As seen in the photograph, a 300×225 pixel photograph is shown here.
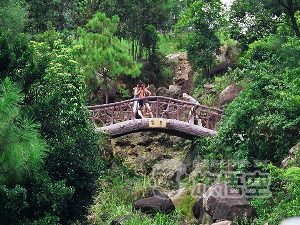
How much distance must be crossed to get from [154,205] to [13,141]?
21.3 feet

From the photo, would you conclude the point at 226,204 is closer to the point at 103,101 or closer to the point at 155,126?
the point at 155,126

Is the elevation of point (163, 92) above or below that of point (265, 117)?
below

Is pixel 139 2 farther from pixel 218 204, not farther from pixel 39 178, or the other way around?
pixel 39 178

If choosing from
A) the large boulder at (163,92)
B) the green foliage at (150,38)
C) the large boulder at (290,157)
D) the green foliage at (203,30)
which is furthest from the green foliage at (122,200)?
the green foliage at (150,38)

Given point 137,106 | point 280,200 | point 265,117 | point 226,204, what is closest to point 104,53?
point 137,106

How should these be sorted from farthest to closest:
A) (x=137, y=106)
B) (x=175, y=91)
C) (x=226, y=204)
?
(x=175, y=91), (x=137, y=106), (x=226, y=204)

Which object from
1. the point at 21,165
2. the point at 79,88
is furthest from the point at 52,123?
the point at 21,165

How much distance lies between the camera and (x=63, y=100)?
35.1 feet

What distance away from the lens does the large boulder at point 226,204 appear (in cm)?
1195

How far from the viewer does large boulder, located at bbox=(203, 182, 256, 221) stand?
11.9 meters

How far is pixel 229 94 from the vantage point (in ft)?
63.0

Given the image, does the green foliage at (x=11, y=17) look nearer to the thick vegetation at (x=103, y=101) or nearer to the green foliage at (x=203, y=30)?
the thick vegetation at (x=103, y=101)

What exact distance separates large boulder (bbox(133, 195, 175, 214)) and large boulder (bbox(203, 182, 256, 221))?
108cm

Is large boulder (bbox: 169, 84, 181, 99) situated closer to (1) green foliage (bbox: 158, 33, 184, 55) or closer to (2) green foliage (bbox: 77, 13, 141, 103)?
(2) green foliage (bbox: 77, 13, 141, 103)
